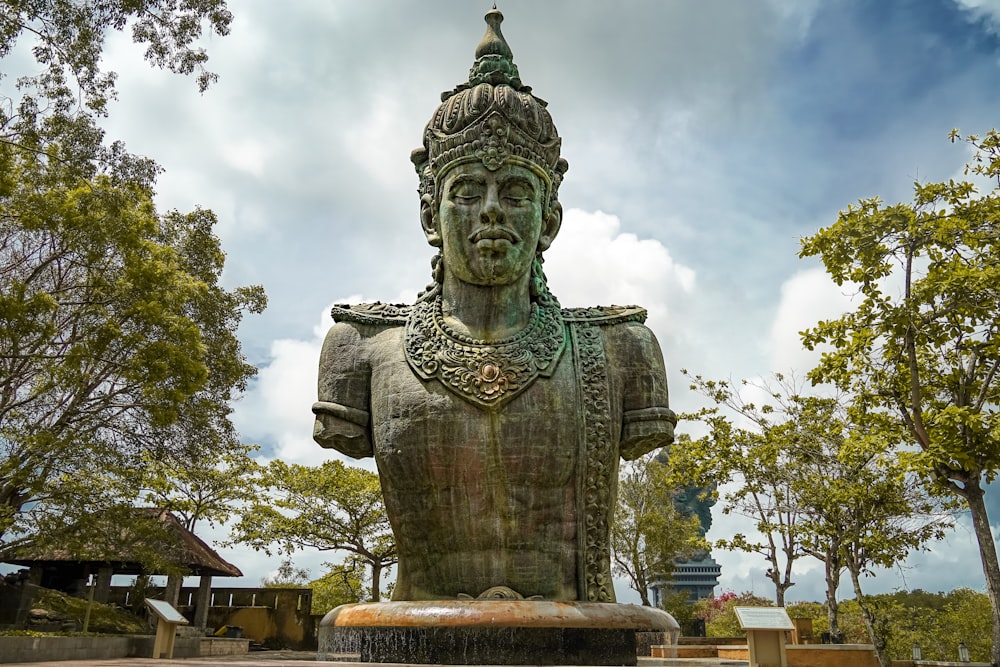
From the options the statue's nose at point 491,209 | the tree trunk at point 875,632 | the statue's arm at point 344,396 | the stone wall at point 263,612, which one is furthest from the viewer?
the stone wall at point 263,612

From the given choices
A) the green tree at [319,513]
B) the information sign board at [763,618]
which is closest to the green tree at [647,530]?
the green tree at [319,513]

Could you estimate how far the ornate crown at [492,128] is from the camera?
5.48 metres

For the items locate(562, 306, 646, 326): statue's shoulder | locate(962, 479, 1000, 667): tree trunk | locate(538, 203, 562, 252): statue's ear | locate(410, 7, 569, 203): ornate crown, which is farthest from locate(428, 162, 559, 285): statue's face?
locate(962, 479, 1000, 667): tree trunk

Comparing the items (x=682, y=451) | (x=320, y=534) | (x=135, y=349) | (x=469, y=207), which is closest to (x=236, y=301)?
(x=135, y=349)

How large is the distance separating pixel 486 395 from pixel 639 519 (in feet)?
82.0

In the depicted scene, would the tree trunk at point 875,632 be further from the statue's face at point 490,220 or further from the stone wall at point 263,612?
the stone wall at point 263,612

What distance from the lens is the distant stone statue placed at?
5191 mm

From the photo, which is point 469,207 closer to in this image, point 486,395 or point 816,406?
point 486,395

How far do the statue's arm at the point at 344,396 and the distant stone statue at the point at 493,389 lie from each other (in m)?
0.01

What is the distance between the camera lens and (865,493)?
15.6 meters

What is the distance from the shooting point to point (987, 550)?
12391mm

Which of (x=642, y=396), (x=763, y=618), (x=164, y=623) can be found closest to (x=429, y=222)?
(x=642, y=396)

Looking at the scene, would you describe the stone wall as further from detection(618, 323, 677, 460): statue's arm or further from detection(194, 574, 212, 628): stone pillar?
detection(618, 323, 677, 460): statue's arm

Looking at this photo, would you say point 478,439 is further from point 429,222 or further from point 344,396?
point 429,222
